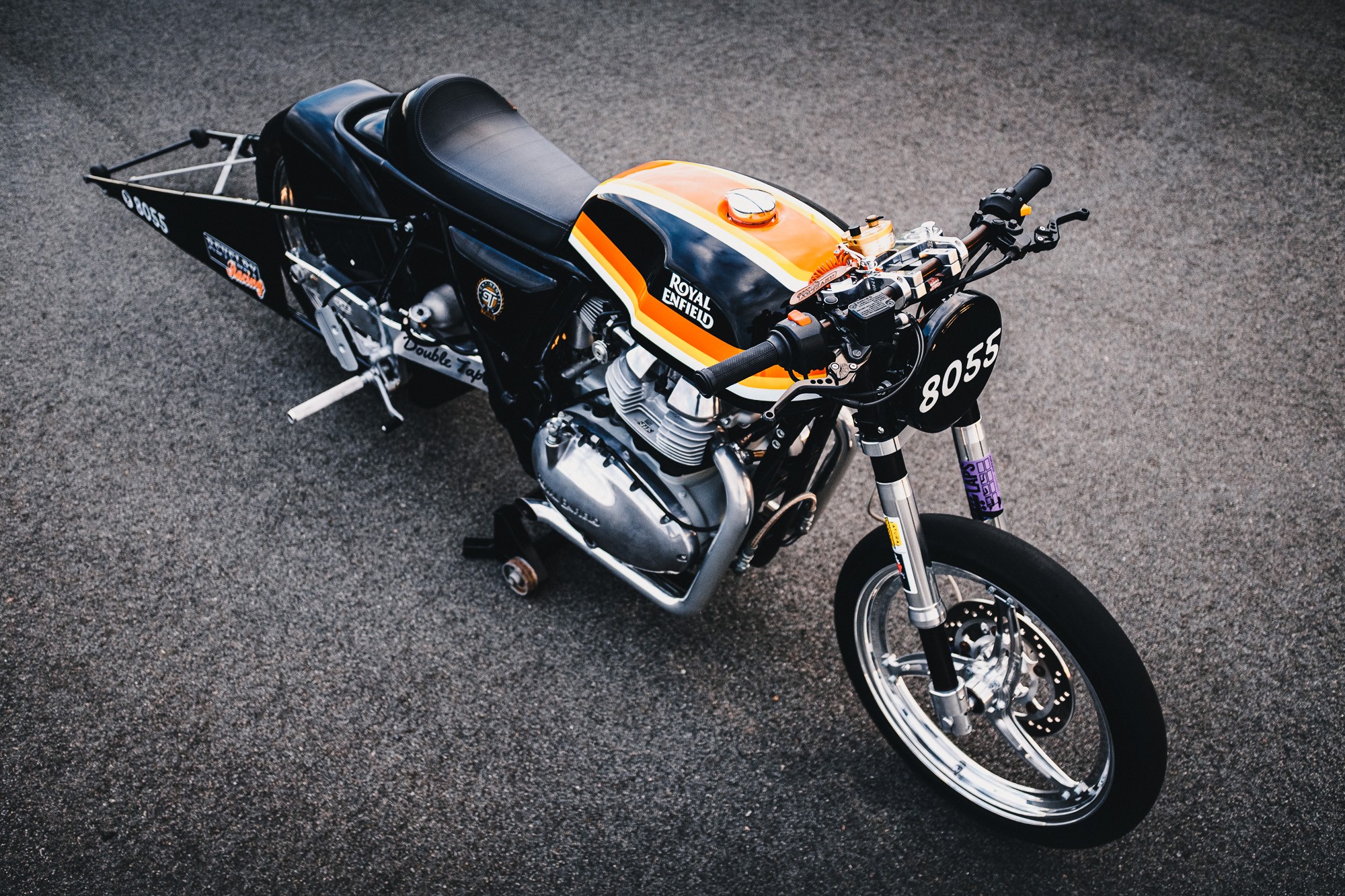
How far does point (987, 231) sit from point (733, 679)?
124cm

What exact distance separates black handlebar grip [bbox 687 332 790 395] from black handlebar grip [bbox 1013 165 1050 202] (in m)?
0.67

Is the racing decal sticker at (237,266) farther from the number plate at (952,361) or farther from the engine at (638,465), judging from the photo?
the number plate at (952,361)

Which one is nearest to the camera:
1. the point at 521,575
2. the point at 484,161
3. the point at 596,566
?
the point at 484,161

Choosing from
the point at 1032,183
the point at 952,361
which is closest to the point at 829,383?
the point at 952,361

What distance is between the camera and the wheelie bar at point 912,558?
1.58 metres

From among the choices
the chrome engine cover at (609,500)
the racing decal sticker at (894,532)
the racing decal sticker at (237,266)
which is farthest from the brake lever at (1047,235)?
the racing decal sticker at (237,266)

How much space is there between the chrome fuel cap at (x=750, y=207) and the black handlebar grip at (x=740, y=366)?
0.55 metres

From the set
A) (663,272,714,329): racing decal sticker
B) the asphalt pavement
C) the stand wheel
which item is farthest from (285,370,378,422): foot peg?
(663,272,714,329): racing decal sticker

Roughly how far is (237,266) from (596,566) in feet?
4.75

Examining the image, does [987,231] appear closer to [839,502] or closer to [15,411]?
[839,502]

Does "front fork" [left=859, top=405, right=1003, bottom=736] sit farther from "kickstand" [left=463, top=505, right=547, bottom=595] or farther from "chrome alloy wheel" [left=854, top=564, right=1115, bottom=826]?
"kickstand" [left=463, top=505, right=547, bottom=595]

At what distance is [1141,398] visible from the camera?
2902 millimetres

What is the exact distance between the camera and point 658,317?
1702 mm

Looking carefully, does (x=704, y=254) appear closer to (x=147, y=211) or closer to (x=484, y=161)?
(x=484, y=161)
